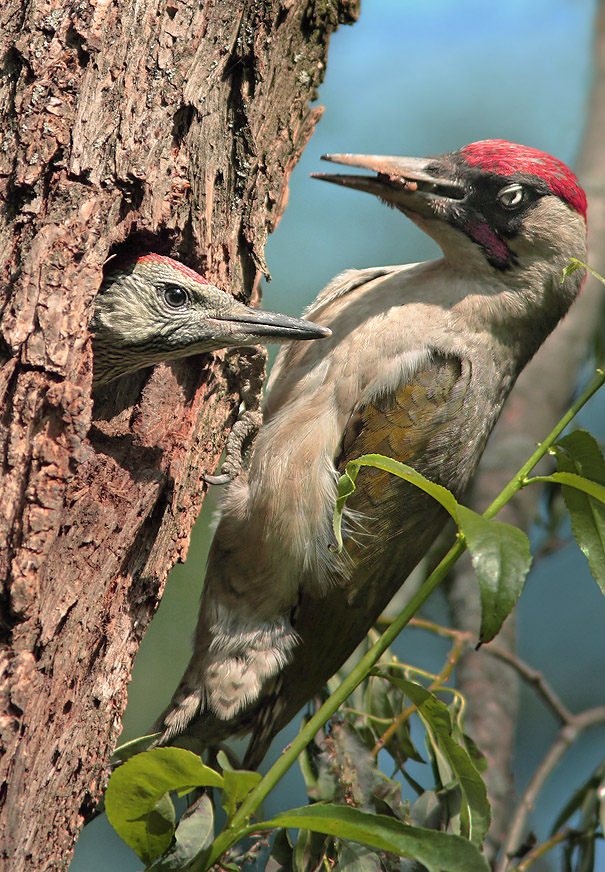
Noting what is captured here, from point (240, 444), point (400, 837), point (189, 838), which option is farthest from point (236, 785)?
point (240, 444)

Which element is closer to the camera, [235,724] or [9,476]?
[9,476]

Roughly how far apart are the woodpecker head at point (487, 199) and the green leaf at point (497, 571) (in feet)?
5.41

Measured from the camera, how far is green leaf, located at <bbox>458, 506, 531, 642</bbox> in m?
1.43

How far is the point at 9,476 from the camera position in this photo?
1.76m

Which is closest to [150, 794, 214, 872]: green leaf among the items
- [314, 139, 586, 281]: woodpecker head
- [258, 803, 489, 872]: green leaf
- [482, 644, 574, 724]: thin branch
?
A: [258, 803, 489, 872]: green leaf

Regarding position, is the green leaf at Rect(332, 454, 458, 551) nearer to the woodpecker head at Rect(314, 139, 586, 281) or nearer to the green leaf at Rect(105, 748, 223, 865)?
the green leaf at Rect(105, 748, 223, 865)

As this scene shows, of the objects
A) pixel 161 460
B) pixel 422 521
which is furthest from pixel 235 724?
pixel 161 460

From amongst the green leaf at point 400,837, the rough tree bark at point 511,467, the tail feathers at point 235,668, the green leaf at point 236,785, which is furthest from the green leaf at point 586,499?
the rough tree bark at point 511,467

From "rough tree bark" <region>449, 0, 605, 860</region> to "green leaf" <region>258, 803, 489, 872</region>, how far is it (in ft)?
6.23

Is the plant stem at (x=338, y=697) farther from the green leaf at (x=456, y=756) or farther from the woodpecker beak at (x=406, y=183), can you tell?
the woodpecker beak at (x=406, y=183)

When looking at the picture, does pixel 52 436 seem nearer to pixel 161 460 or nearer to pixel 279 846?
pixel 161 460

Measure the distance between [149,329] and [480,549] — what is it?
1.24 m

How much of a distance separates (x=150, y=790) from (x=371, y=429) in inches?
55.9

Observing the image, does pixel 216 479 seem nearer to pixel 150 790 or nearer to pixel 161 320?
pixel 161 320
